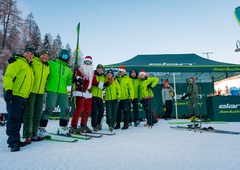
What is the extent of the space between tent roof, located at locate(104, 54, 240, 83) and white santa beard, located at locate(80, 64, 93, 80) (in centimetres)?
357

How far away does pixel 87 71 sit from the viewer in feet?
15.3

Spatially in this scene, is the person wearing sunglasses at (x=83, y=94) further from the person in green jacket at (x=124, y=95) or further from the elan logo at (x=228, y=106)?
the elan logo at (x=228, y=106)

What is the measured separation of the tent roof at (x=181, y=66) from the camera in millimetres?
8453

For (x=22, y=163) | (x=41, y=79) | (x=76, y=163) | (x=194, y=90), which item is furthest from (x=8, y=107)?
(x=194, y=90)

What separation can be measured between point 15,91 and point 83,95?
1769 millimetres

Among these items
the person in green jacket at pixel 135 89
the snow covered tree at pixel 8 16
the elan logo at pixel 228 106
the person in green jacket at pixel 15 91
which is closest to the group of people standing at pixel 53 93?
the person in green jacket at pixel 15 91

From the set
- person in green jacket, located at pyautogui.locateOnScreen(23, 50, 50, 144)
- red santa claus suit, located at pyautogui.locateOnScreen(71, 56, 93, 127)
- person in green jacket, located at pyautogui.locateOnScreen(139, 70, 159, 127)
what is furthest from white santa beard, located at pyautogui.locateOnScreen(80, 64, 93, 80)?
person in green jacket, located at pyautogui.locateOnScreen(139, 70, 159, 127)

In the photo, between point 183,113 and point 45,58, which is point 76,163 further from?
point 183,113

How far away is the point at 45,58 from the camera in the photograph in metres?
3.61

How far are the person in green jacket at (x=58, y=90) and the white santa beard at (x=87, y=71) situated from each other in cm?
54

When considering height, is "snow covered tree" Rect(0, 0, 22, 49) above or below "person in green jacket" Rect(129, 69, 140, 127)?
above

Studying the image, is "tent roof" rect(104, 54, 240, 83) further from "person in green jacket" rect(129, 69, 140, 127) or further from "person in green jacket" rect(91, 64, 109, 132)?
"person in green jacket" rect(91, 64, 109, 132)

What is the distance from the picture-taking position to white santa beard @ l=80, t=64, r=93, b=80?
4592mm

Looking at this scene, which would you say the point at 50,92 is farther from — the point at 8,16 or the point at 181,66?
the point at 8,16
